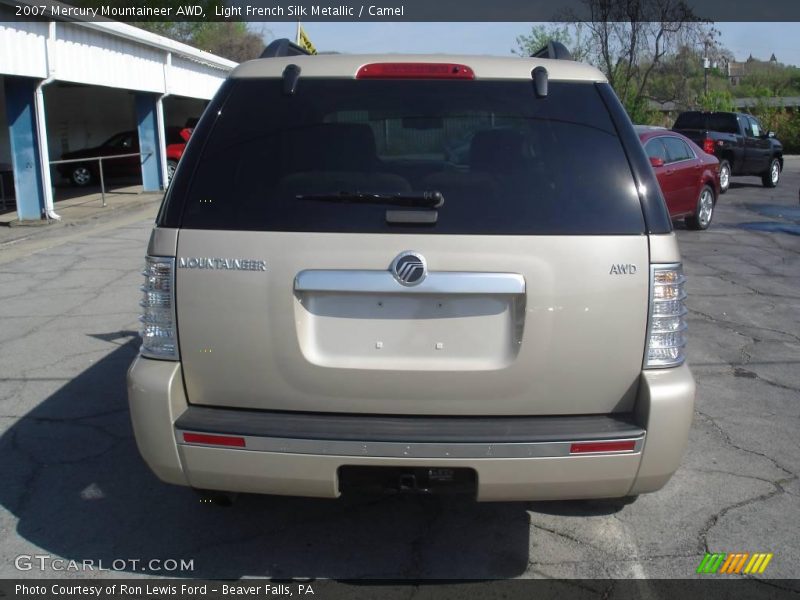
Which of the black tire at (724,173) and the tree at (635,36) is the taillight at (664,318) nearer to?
the black tire at (724,173)

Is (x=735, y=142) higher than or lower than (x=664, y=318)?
higher

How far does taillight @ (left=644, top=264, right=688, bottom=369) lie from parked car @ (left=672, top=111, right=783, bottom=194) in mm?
16901

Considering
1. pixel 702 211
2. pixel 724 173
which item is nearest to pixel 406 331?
pixel 702 211

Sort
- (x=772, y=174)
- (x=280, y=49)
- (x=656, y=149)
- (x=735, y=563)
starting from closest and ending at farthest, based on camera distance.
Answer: (x=735, y=563), (x=280, y=49), (x=656, y=149), (x=772, y=174)

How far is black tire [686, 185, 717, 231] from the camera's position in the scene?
1280 cm

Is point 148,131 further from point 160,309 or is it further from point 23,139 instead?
point 160,309

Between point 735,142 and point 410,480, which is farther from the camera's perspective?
point 735,142

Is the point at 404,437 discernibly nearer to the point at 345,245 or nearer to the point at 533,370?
the point at 533,370

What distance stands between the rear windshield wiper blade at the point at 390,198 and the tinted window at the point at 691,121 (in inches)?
784

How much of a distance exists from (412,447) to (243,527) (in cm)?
132

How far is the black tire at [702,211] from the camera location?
1280 cm

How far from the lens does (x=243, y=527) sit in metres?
3.63

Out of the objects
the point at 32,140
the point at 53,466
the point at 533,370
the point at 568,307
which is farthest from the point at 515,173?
the point at 32,140

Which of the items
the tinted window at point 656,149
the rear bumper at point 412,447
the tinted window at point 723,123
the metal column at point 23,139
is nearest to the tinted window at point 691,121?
the tinted window at point 723,123
